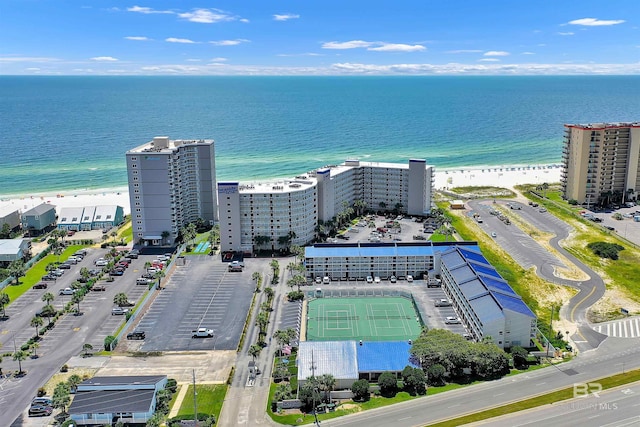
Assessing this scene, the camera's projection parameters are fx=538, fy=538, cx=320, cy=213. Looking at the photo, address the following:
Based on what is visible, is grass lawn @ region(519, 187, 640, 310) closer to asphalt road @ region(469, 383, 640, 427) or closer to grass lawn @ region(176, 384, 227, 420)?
asphalt road @ region(469, 383, 640, 427)

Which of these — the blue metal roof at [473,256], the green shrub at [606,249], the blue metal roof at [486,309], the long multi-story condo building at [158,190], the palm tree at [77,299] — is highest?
the long multi-story condo building at [158,190]

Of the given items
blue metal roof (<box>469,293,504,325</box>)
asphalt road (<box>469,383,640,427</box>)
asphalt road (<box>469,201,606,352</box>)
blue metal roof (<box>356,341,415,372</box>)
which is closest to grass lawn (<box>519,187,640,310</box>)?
asphalt road (<box>469,201,606,352</box>)

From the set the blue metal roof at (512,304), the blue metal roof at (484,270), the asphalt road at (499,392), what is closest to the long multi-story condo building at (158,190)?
the blue metal roof at (484,270)

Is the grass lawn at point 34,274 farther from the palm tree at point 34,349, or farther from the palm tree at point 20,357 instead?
the palm tree at point 20,357

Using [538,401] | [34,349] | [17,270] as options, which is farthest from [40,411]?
[538,401]

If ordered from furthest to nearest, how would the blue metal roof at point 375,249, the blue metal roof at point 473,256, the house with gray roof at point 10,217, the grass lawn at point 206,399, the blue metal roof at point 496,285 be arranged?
the house with gray roof at point 10,217 → the blue metal roof at point 375,249 → the blue metal roof at point 473,256 → the blue metal roof at point 496,285 → the grass lawn at point 206,399

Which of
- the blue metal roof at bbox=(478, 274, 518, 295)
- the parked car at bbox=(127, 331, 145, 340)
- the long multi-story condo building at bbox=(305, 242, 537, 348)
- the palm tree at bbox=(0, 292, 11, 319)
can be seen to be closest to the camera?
the long multi-story condo building at bbox=(305, 242, 537, 348)

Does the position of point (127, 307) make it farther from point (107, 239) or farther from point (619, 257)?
point (619, 257)
